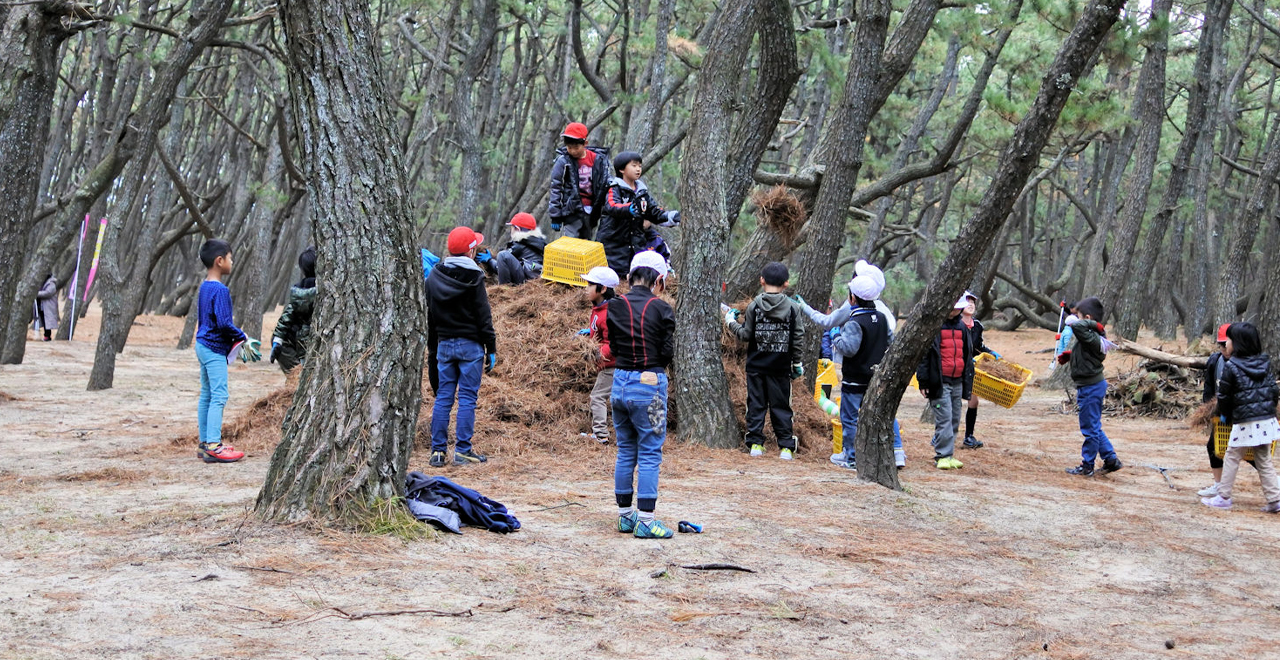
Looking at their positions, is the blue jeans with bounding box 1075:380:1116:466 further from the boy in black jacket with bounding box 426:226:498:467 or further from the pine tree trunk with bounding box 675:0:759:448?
the boy in black jacket with bounding box 426:226:498:467

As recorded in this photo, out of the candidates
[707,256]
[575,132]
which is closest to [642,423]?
[707,256]

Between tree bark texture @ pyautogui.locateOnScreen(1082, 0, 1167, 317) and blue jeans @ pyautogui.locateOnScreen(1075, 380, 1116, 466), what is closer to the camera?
blue jeans @ pyautogui.locateOnScreen(1075, 380, 1116, 466)

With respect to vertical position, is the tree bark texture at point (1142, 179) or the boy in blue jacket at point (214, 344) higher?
the tree bark texture at point (1142, 179)

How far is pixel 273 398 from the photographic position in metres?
9.86

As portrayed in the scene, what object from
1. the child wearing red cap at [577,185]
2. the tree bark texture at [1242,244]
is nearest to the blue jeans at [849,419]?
the child wearing red cap at [577,185]

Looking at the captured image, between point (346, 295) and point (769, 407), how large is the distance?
15.2 feet

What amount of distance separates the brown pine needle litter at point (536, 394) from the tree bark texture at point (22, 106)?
7.95ft

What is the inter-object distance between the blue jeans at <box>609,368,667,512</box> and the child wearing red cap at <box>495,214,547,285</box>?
525 centimetres

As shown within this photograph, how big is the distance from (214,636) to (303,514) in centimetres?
153

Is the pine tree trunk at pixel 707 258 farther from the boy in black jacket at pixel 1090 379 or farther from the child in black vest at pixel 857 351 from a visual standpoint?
the boy in black jacket at pixel 1090 379

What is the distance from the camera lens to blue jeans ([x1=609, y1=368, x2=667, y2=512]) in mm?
5898

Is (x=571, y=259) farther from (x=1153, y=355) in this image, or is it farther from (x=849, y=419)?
(x=1153, y=355)

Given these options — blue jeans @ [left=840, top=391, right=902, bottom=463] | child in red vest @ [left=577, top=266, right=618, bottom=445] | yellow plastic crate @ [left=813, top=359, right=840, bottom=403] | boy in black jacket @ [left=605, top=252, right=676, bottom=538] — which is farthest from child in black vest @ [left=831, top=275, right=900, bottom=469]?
boy in black jacket @ [left=605, top=252, right=676, bottom=538]

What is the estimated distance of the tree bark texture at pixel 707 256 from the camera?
9.17 m
